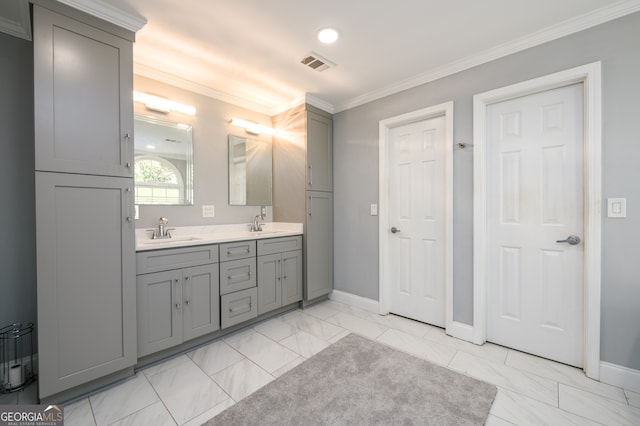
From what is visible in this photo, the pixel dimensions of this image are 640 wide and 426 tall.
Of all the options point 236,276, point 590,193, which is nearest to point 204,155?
point 236,276

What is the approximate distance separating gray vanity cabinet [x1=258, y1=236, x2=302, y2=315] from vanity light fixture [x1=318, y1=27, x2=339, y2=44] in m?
1.83

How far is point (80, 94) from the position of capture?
161cm

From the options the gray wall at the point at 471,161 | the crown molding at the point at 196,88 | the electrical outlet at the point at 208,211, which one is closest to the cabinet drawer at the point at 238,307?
the electrical outlet at the point at 208,211

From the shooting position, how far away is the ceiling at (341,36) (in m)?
1.70

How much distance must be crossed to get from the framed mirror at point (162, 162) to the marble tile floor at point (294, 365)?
4.60 feet

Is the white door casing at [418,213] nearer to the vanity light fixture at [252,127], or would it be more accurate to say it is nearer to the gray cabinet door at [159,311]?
the vanity light fixture at [252,127]

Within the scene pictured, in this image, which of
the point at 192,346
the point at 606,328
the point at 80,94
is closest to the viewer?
the point at 80,94

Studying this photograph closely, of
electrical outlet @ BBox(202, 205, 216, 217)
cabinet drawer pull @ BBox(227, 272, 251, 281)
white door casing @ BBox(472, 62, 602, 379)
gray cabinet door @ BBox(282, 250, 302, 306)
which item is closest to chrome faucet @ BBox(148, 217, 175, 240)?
electrical outlet @ BBox(202, 205, 216, 217)

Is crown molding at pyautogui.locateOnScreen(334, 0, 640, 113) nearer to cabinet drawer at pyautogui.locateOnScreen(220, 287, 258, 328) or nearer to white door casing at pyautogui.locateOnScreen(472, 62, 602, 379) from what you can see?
white door casing at pyautogui.locateOnScreen(472, 62, 602, 379)

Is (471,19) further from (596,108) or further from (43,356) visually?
(43,356)

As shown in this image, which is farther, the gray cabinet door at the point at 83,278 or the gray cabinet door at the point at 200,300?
the gray cabinet door at the point at 200,300

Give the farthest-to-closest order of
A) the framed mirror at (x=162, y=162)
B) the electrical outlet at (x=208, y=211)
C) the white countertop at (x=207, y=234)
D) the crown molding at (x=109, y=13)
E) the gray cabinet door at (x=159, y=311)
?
1. the electrical outlet at (x=208, y=211)
2. the framed mirror at (x=162, y=162)
3. the white countertop at (x=207, y=234)
4. the gray cabinet door at (x=159, y=311)
5. the crown molding at (x=109, y=13)

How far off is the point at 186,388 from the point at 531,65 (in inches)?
133

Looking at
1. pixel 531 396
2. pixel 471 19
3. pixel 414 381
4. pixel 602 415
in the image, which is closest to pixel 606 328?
pixel 602 415
